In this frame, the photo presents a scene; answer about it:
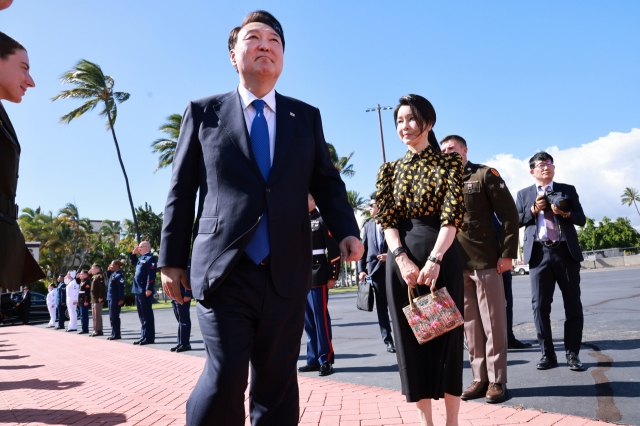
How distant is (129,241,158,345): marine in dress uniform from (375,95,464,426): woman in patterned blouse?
29.3 ft

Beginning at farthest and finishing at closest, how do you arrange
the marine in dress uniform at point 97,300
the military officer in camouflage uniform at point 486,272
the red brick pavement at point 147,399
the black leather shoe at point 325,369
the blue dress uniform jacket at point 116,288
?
the marine in dress uniform at point 97,300, the blue dress uniform jacket at point 116,288, the black leather shoe at point 325,369, the military officer in camouflage uniform at point 486,272, the red brick pavement at point 147,399

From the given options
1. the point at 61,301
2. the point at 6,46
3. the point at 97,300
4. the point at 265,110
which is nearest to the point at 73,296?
the point at 61,301

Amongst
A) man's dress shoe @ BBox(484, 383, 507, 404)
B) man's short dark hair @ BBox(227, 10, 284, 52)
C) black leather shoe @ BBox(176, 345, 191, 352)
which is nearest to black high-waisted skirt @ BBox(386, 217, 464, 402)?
man's dress shoe @ BBox(484, 383, 507, 404)

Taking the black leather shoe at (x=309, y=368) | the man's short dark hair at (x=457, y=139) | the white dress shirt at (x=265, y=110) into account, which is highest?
the man's short dark hair at (x=457, y=139)

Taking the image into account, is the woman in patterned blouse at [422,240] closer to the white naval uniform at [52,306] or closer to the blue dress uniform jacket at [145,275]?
the blue dress uniform jacket at [145,275]

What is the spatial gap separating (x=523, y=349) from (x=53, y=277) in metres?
57.8

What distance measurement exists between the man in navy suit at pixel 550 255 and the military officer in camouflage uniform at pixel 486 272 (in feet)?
3.32

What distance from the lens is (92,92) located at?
32.6 meters

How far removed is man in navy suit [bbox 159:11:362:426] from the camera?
213cm

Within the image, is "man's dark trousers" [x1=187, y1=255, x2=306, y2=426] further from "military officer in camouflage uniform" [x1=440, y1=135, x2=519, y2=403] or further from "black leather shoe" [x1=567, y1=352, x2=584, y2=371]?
"black leather shoe" [x1=567, y1=352, x2=584, y2=371]

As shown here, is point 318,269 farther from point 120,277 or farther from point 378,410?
point 120,277

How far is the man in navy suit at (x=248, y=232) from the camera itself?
2129 millimetres

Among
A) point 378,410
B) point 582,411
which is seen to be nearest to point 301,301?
point 378,410

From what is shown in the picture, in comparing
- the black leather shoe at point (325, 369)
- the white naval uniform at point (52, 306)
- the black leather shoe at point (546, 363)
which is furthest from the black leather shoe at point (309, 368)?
the white naval uniform at point (52, 306)
